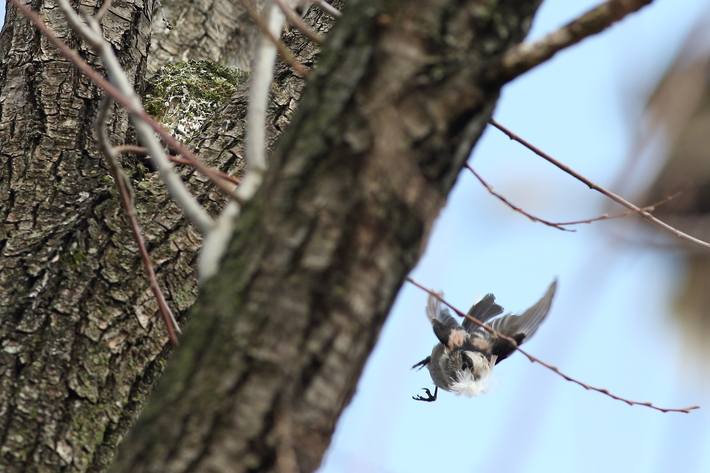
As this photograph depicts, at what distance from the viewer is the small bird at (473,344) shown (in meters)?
2.19

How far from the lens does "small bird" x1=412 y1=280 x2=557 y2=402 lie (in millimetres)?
2186

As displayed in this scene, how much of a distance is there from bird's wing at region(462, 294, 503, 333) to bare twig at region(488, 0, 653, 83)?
182 centimetres

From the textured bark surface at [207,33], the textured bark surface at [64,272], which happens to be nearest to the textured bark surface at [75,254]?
the textured bark surface at [64,272]

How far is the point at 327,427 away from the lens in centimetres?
75

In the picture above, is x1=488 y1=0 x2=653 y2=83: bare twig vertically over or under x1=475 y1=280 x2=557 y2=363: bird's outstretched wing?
under

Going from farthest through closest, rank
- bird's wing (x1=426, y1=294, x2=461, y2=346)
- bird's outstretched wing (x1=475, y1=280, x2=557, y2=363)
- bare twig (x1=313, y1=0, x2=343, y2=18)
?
bird's wing (x1=426, y1=294, x2=461, y2=346) < bird's outstretched wing (x1=475, y1=280, x2=557, y2=363) < bare twig (x1=313, y1=0, x2=343, y2=18)

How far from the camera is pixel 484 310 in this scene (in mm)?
2512

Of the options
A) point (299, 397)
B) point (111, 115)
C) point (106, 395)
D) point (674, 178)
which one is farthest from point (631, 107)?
point (111, 115)

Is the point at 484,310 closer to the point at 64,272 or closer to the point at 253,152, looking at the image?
the point at 64,272

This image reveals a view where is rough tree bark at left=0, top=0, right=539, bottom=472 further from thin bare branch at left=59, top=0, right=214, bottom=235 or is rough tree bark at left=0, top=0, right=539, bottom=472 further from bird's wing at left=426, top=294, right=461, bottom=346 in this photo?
bird's wing at left=426, top=294, right=461, bottom=346

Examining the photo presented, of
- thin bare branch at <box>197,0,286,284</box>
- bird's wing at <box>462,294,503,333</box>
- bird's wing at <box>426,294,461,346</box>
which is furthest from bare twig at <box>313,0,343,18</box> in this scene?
bird's wing at <box>462,294,503,333</box>

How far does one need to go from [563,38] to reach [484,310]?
1.86 metres

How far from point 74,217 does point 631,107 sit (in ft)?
4.25

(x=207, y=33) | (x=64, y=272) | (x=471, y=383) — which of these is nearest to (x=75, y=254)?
(x=64, y=272)
